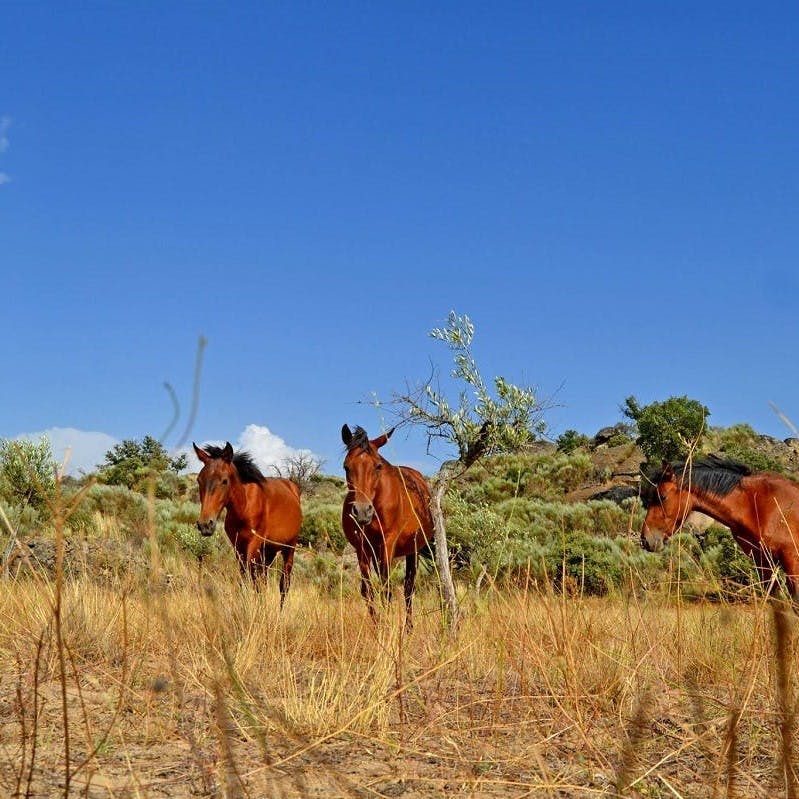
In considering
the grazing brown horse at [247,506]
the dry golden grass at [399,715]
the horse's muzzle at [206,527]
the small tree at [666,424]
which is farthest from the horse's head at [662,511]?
the small tree at [666,424]

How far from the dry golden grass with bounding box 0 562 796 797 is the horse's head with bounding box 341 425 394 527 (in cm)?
142

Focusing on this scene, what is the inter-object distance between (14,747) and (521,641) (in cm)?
248

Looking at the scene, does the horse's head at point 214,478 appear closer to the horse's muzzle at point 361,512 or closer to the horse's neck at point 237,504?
the horse's neck at point 237,504

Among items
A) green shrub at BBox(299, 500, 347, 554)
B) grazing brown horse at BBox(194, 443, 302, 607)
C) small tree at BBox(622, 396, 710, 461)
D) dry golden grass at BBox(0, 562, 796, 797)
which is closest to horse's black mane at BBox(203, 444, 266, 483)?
grazing brown horse at BBox(194, 443, 302, 607)

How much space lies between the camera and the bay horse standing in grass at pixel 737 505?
8703 millimetres

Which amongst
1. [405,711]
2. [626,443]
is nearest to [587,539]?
[405,711]

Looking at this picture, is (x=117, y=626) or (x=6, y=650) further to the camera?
(x=117, y=626)

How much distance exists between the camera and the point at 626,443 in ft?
150

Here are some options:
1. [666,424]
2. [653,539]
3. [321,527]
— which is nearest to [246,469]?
[653,539]

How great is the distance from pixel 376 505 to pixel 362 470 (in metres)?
0.58

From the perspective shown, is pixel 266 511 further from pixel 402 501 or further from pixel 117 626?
pixel 117 626

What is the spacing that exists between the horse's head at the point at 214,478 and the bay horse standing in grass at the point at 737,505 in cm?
471

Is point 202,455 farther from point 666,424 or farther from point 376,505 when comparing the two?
point 666,424

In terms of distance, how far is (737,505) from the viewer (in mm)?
8945
